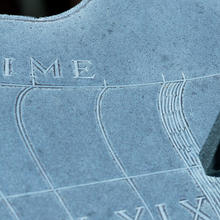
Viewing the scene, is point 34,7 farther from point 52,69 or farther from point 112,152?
point 112,152

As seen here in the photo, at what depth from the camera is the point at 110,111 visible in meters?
2.99

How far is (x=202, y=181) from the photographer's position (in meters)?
2.71

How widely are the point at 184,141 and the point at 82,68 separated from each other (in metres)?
1.00

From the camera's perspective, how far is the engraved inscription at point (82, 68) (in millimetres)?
3201

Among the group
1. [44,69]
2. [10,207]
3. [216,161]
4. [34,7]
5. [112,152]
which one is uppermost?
[34,7]

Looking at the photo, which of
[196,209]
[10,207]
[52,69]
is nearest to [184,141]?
[196,209]

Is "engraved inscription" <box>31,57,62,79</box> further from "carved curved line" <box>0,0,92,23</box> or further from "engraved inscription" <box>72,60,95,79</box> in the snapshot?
"carved curved line" <box>0,0,92,23</box>

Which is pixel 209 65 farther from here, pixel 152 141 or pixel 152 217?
pixel 152 217

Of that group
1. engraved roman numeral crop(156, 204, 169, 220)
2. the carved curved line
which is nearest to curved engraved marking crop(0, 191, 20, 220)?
engraved roman numeral crop(156, 204, 169, 220)

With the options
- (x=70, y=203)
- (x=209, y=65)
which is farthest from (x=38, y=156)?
(x=209, y=65)

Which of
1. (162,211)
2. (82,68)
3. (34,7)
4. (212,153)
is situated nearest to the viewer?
(162,211)

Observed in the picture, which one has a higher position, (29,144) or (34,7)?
(34,7)

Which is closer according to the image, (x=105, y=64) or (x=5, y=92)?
(x=5, y=92)

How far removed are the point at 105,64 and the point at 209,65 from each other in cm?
91
